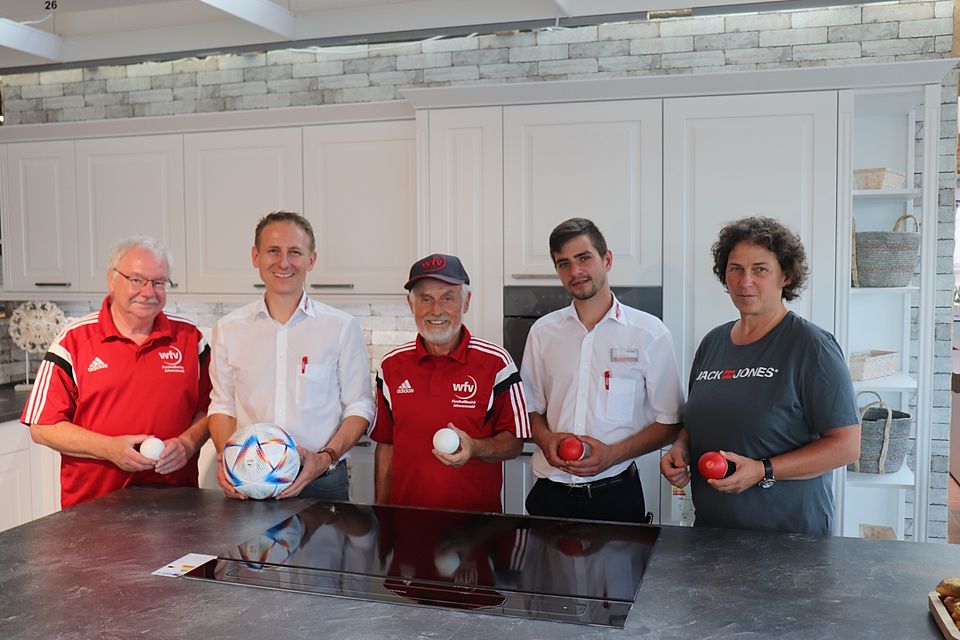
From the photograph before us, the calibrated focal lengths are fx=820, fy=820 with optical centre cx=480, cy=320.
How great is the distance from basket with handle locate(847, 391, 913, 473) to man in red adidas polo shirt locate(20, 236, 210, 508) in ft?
8.22

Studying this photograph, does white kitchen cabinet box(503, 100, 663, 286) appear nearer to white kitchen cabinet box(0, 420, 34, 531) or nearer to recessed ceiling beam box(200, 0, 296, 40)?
recessed ceiling beam box(200, 0, 296, 40)

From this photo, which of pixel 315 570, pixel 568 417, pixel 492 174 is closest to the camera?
pixel 315 570

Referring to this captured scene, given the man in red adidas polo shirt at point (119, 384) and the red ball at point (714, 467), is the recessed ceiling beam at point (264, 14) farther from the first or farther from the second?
the red ball at point (714, 467)

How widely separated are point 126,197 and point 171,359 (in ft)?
6.06

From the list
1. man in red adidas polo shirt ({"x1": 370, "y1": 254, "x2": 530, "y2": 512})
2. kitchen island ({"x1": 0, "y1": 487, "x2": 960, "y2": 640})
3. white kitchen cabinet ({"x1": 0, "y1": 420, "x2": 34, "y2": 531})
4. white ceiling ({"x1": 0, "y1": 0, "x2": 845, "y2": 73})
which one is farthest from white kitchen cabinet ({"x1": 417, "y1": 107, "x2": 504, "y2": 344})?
white kitchen cabinet ({"x1": 0, "y1": 420, "x2": 34, "y2": 531})

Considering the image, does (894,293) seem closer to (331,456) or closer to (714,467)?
(714,467)

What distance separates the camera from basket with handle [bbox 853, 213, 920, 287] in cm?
322

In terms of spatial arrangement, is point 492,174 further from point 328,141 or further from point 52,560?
point 52,560

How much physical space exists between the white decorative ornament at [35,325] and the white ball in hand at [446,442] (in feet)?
10.6

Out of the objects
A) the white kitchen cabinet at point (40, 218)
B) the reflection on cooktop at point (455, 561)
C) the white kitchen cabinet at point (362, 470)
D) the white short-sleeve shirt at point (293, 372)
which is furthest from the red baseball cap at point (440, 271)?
the white kitchen cabinet at point (40, 218)

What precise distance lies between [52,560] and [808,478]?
189 cm

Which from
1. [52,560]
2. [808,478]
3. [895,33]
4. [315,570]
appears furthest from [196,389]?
[895,33]

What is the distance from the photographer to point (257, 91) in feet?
14.6

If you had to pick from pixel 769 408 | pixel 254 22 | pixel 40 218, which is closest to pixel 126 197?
pixel 40 218
